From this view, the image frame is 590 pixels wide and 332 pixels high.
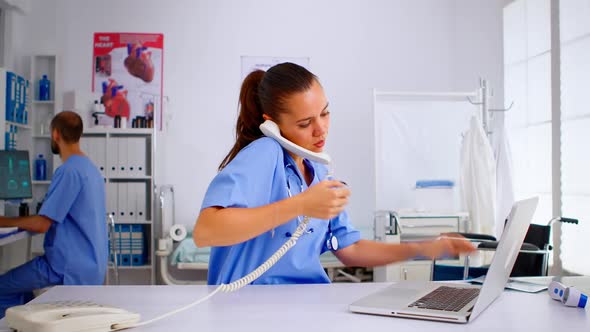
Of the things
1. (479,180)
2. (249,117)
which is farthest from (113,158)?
(249,117)

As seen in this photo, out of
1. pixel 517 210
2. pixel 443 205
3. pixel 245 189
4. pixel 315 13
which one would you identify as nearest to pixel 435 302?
pixel 517 210

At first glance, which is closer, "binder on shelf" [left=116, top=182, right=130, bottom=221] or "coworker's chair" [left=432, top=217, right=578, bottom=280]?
"coworker's chair" [left=432, top=217, right=578, bottom=280]

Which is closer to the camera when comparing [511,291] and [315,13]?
[511,291]

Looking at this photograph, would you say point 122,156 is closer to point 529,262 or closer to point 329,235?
point 529,262

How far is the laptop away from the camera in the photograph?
115cm

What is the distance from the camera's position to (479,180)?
3879 mm

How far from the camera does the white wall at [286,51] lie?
500cm

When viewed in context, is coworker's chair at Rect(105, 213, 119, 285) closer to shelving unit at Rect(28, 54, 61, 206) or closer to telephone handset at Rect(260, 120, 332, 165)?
shelving unit at Rect(28, 54, 61, 206)

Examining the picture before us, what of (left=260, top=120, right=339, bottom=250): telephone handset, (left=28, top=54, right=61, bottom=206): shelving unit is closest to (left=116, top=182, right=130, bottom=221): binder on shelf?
(left=28, top=54, right=61, bottom=206): shelving unit

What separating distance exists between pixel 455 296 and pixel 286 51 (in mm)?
Result: 4090

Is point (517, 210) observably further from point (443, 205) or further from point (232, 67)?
point (232, 67)

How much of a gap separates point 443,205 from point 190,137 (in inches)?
91.8

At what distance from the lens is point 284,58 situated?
203 inches

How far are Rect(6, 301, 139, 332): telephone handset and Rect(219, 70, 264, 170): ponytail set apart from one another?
0.59 meters
